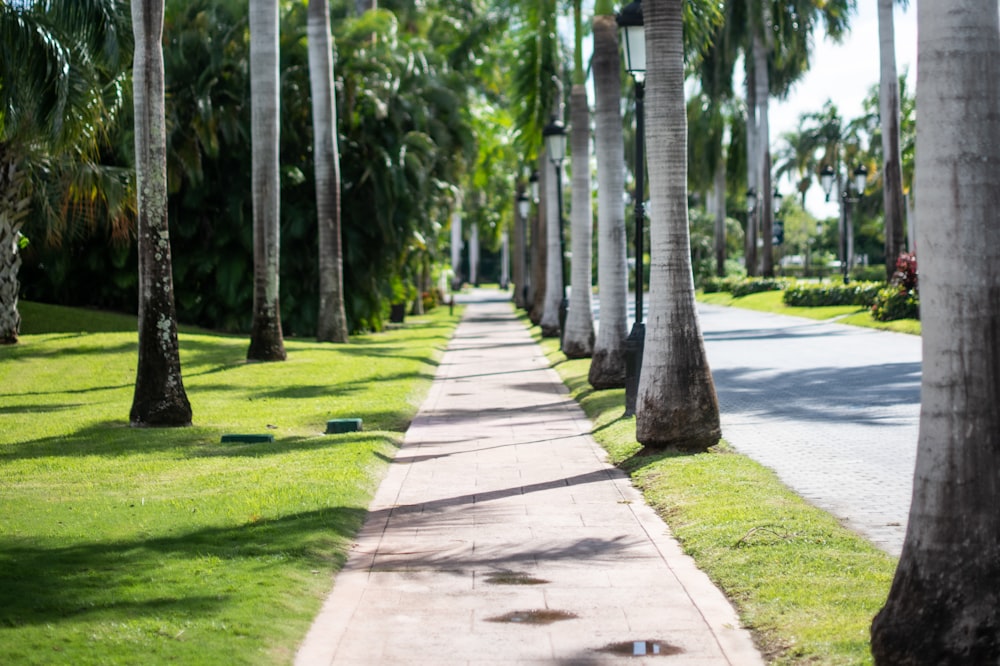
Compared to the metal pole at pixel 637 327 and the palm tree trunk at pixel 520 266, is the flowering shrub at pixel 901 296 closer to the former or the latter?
the metal pole at pixel 637 327

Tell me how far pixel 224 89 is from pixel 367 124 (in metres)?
4.32

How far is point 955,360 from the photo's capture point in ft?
17.8

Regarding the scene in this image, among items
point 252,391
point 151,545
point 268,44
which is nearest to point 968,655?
point 151,545

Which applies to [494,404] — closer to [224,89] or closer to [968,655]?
[968,655]

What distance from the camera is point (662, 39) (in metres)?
12.2

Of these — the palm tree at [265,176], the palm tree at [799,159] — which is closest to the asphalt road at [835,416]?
the palm tree at [265,176]

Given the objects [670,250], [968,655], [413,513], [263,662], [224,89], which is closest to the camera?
[968,655]

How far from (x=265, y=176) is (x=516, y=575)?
1739 centimetres

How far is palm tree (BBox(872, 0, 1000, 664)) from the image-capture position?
5.28m

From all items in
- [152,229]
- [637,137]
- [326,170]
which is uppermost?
[326,170]

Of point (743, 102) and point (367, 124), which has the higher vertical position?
point (743, 102)

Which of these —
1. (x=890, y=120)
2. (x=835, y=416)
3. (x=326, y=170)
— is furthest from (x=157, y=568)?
(x=890, y=120)

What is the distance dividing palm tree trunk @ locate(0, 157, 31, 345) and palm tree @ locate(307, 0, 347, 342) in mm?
6617

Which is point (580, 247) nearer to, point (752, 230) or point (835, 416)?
point (835, 416)
